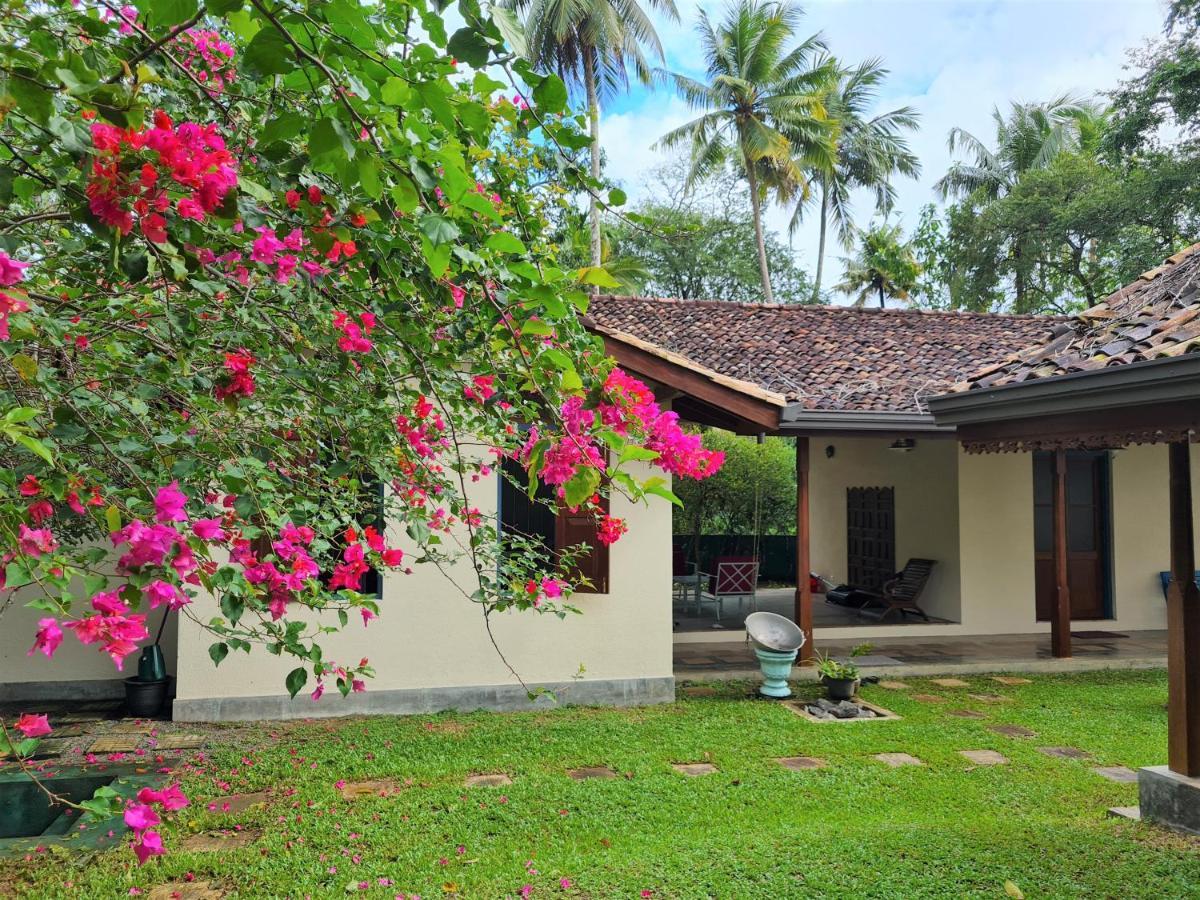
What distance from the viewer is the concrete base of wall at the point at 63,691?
7.74m

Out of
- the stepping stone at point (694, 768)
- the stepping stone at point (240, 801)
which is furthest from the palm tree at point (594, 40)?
the stepping stone at point (240, 801)

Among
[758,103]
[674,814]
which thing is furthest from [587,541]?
[758,103]

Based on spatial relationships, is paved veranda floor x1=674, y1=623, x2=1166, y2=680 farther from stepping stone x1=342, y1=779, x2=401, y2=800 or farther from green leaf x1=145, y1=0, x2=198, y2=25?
green leaf x1=145, y1=0, x2=198, y2=25

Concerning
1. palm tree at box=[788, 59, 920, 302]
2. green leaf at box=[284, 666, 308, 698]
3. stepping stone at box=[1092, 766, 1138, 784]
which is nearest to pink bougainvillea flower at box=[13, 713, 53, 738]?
green leaf at box=[284, 666, 308, 698]

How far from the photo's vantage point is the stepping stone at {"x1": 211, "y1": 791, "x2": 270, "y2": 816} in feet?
16.2

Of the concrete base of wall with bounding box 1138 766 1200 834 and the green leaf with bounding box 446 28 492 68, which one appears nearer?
the green leaf with bounding box 446 28 492 68

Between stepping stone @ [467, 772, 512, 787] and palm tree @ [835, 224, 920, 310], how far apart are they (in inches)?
947

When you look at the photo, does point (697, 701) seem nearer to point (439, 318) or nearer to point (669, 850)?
point (669, 850)

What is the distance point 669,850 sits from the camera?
4.27m

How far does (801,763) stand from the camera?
5855 mm

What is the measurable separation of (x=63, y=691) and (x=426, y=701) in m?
3.55

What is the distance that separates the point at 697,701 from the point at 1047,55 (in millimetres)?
37374

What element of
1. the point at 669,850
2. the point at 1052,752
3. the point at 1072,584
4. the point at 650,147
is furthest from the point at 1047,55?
the point at 669,850

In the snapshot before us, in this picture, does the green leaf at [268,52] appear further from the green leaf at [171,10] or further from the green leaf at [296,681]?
the green leaf at [296,681]
